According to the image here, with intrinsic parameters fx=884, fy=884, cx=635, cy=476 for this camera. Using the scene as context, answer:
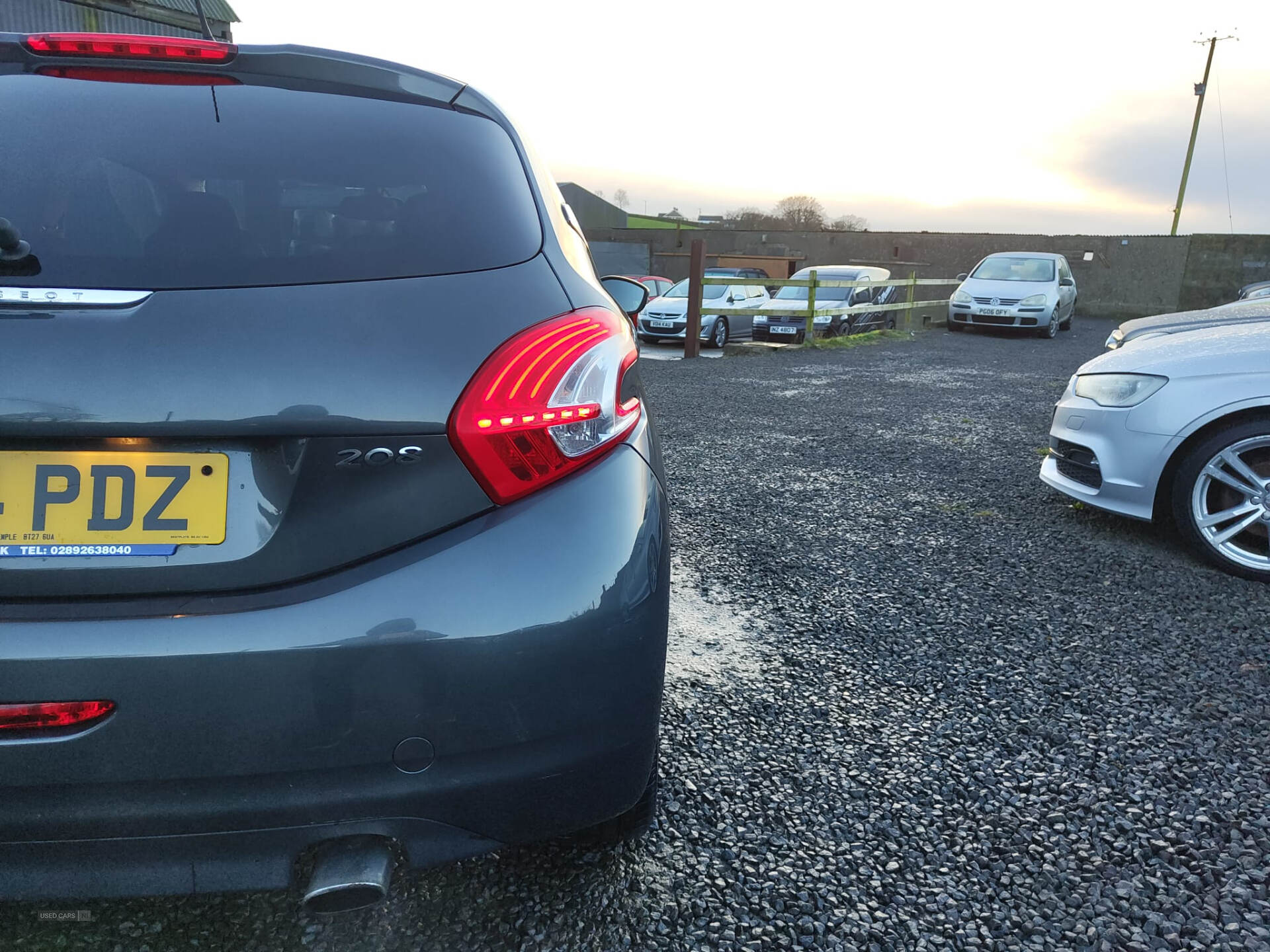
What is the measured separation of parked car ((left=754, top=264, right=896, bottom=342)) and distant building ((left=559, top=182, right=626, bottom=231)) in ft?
88.5

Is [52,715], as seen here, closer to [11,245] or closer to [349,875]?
[349,875]

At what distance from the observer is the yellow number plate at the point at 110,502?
123 cm

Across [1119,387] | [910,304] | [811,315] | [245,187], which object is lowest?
[811,315]

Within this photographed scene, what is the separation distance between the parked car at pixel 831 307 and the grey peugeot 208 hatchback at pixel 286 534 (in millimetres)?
13173

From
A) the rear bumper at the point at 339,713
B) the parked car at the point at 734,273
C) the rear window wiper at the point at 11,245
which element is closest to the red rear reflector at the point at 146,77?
the rear window wiper at the point at 11,245

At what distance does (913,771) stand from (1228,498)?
2.49 m

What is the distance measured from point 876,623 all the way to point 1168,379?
184 cm

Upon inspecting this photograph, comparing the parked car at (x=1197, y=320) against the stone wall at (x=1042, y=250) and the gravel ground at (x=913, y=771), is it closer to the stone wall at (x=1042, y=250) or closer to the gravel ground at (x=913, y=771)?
the gravel ground at (x=913, y=771)

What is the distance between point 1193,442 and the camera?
381 centimetres

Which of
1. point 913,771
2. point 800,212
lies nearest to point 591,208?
point 800,212

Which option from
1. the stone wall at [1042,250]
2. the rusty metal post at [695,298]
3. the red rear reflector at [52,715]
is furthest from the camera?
the stone wall at [1042,250]

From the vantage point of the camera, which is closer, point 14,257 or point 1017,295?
point 14,257

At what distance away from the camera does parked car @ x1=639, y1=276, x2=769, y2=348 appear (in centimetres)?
1524

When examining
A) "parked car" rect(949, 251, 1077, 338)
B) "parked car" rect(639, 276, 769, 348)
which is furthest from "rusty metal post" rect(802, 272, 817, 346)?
"parked car" rect(949, 251, 1077, 338)
